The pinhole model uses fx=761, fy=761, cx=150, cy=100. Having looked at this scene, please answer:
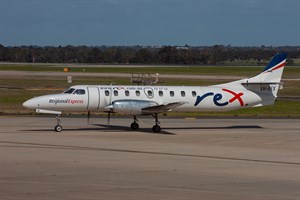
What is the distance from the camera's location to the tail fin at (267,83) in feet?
129

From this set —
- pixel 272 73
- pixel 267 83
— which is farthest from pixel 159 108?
pixel 272 73

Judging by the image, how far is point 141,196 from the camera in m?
18.8

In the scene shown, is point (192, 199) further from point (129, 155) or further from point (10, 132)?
point (10, 132)

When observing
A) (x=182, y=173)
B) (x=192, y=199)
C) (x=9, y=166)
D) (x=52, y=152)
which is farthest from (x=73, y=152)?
(x=192, y=199)

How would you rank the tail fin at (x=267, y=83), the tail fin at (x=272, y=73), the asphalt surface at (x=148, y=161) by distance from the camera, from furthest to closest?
the tail fin at (x=272, y=73) → the tail fin at (x=267, y=83) → the asphalt surface at (x=148, y=161)

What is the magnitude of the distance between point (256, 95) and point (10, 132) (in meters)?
12.7

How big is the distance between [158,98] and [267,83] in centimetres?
591

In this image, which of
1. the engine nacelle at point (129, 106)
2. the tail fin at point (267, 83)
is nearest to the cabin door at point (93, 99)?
the engine nacelle at point (129, 106)

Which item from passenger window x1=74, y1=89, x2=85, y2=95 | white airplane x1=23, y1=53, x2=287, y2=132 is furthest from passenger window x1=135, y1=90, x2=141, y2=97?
passenger window x1=74, y1=89, x2=85, y2=95

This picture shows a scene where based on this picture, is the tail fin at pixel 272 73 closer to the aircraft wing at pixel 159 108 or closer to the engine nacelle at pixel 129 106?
the aircraft wing at pixel 159 108

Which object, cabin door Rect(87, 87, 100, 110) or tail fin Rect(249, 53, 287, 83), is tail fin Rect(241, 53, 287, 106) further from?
cabin door Rect(87, 87, 100, 110)

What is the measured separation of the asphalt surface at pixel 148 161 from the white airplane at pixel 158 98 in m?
1.14

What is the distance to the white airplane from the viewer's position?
3606 cm

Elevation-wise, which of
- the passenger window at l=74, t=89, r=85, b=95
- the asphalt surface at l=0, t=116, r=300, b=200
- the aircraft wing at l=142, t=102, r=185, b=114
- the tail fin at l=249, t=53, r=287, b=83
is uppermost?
the tail fin at l=249, t=53, r=287, b=83
